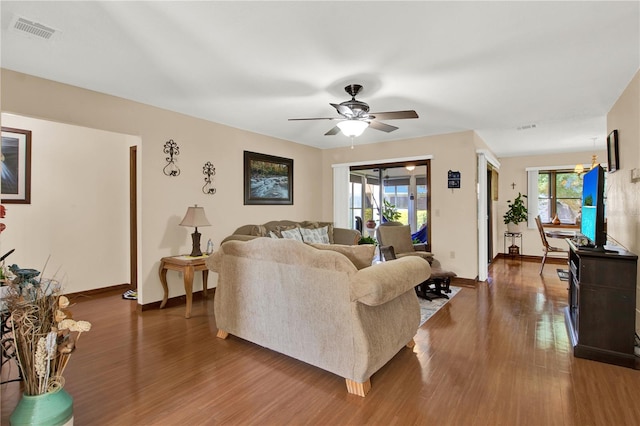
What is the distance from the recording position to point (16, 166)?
4.04 metres

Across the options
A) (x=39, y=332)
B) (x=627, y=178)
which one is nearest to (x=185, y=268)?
(x=39, y=332)

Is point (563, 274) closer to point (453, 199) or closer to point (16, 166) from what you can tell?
point (453, 199)

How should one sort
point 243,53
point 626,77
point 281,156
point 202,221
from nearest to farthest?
1. point 243,53
2. point 626,77
3. point 202,221
4. point 281,156

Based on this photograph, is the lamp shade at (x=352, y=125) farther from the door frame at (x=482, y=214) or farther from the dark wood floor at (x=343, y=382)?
the door frame at (x=482, y=214)

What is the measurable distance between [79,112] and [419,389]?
4.05m

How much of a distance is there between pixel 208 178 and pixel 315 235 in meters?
1.97

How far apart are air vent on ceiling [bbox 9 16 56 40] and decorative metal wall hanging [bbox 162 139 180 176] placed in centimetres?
181

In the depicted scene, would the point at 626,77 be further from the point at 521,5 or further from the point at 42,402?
the point at 42,402

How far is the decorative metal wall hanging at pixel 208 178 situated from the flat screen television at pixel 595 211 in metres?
4.37

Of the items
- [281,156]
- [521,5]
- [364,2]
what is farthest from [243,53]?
[281,156]

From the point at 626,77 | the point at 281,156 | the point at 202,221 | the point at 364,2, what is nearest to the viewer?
the point at 364,2

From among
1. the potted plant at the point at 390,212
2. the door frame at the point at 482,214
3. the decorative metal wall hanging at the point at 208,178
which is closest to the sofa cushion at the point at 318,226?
the potted plant at the point at 390,212

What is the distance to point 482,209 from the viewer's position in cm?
540

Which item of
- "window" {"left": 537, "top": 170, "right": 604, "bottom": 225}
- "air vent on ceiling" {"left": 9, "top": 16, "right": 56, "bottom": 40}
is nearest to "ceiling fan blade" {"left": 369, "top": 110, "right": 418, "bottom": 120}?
"air vent on ceiling" {"left": 9, "top": 16, "right": 56, "bottom": 40}
